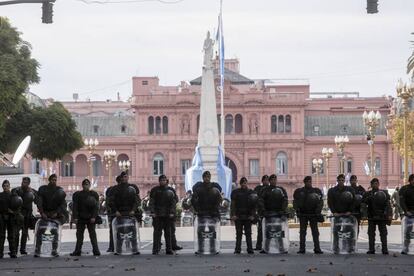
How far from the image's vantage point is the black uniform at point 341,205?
98.3 ft

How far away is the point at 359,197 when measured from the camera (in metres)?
30.7

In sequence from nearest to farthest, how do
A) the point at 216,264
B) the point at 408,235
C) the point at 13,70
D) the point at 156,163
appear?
the point at 216,264, the point at 408,235, the point at 13,70, the point at 156,163

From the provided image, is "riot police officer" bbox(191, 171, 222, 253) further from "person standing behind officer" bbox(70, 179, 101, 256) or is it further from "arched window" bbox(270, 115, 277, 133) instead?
"arched window" bbox(270, 115, 277, 133)

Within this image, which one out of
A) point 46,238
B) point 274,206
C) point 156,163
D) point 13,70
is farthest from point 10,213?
point 156,163

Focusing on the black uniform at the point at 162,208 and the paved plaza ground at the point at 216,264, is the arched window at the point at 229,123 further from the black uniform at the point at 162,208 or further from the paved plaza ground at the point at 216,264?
the black uniform at the point at 162,208

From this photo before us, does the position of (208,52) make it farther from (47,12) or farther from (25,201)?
(47,12)

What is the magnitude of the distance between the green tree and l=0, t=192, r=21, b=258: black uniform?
27928mm

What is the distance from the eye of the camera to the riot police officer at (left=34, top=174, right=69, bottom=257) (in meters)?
30.2

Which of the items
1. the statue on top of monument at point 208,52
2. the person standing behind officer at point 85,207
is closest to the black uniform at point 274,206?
the person standing behind officer at point 85,207

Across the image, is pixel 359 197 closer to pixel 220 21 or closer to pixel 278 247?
pixel 278 247

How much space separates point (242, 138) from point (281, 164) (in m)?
4.66

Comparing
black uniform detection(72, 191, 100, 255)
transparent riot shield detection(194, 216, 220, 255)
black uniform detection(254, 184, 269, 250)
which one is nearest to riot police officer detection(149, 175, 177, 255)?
transparent riot shield detection(194, 216, 220, 255)

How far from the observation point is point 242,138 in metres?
148

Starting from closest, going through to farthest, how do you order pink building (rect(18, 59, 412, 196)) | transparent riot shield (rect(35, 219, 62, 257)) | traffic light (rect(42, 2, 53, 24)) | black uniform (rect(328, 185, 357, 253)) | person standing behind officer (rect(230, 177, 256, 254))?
traffic light (rect(42, 2, 53, 24)), black uniform (rect(328, 185, 357, 253)), transparent riot shield (rect(35, 219, 62, 257)), person standing behind officer (rect(230, 177, 256, 254)), pink building (rect(18, 59, 412, 196))
